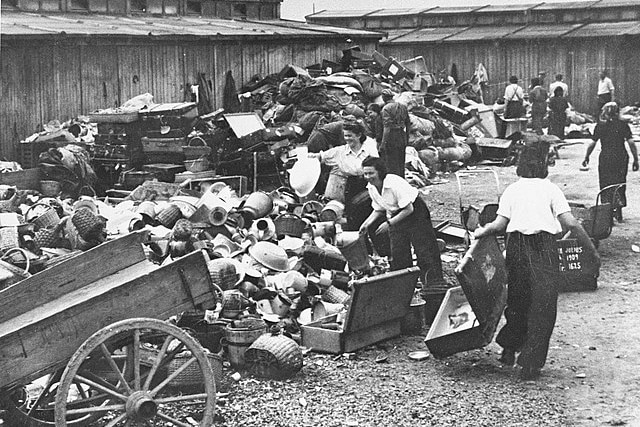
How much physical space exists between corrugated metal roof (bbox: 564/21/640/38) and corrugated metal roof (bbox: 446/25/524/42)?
8.68 ft

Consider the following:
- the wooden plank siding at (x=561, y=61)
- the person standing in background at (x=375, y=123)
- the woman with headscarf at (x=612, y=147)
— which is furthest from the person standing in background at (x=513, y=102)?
the woman with headscarf at (x=612, y=147)

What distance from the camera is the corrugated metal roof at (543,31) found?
3212 cm

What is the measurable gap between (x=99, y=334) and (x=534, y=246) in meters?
3.69

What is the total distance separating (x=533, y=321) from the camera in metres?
7.55

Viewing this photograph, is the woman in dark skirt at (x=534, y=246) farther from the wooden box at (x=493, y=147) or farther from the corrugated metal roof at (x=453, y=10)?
the corrugated metal roof at (x=453, y=10)

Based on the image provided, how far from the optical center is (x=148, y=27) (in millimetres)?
20953

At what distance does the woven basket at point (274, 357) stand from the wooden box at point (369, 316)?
0.64 meters

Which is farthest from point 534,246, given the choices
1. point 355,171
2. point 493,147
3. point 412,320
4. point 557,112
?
point 557,112

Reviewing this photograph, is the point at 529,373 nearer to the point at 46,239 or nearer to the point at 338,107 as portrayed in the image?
the point at 46,239

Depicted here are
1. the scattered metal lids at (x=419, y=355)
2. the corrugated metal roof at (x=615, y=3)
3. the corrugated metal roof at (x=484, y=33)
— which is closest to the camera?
the scattered metal lids at (x=419, y=355)

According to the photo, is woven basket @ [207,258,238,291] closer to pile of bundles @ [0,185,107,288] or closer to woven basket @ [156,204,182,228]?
pile of bundles @ [0,185,107,288]

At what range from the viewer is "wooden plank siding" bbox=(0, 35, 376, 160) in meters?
17.0

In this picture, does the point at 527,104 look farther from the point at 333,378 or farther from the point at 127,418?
the point at 127,418

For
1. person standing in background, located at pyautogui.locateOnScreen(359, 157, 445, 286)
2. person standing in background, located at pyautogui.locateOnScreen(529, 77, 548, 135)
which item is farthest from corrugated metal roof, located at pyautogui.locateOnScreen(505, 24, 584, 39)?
person standing in background, located at pyautogui.locateOnScreen(359, 157, 445, 286)
